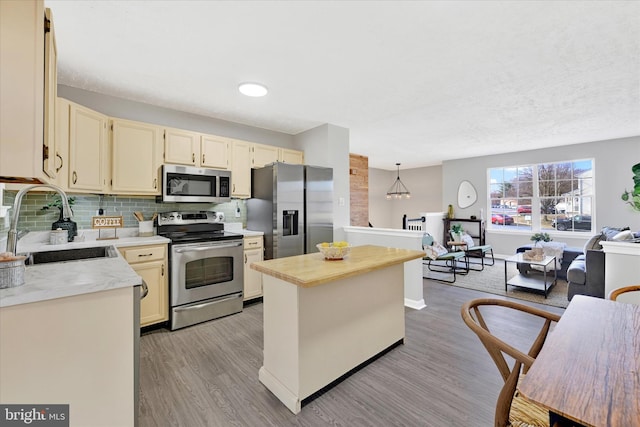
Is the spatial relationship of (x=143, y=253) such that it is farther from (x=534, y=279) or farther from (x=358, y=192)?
(x=534, y=279)

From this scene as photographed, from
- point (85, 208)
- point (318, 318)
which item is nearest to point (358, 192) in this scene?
point (318, 318)

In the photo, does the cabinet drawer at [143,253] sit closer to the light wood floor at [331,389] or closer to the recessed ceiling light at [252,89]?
the light wood floor at [331,389]

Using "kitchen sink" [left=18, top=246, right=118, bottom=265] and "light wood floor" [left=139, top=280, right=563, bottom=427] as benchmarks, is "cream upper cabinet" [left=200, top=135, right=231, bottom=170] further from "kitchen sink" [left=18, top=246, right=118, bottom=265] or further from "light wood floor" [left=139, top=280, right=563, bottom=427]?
"light wood floor" [left=139, top=280, right=563, bottom=427]

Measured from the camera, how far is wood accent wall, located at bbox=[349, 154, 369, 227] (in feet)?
19.3

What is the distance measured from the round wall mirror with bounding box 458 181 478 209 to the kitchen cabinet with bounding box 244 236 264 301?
228 inches

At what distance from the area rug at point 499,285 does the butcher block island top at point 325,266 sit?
2.71m

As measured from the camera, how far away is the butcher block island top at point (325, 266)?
157 centimetres

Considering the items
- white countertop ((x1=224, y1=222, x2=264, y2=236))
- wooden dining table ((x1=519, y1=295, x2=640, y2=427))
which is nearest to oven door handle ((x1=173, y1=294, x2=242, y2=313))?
white countertop ((x1=224, y1=222, x2=264, y2=236))

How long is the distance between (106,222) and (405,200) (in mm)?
7949

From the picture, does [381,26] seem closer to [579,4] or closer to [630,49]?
[579,4]

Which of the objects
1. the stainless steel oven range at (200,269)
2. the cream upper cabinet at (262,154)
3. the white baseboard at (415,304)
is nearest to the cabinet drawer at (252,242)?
the stainless steel oven range at (200,269)

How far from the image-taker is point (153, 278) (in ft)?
9.15

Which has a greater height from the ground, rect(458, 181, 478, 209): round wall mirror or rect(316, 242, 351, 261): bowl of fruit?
rect(458, 181, 478, 209): round wall mirror

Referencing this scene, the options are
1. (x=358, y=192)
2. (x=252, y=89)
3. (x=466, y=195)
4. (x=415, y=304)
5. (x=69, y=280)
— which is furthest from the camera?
(x=466, y=195)
